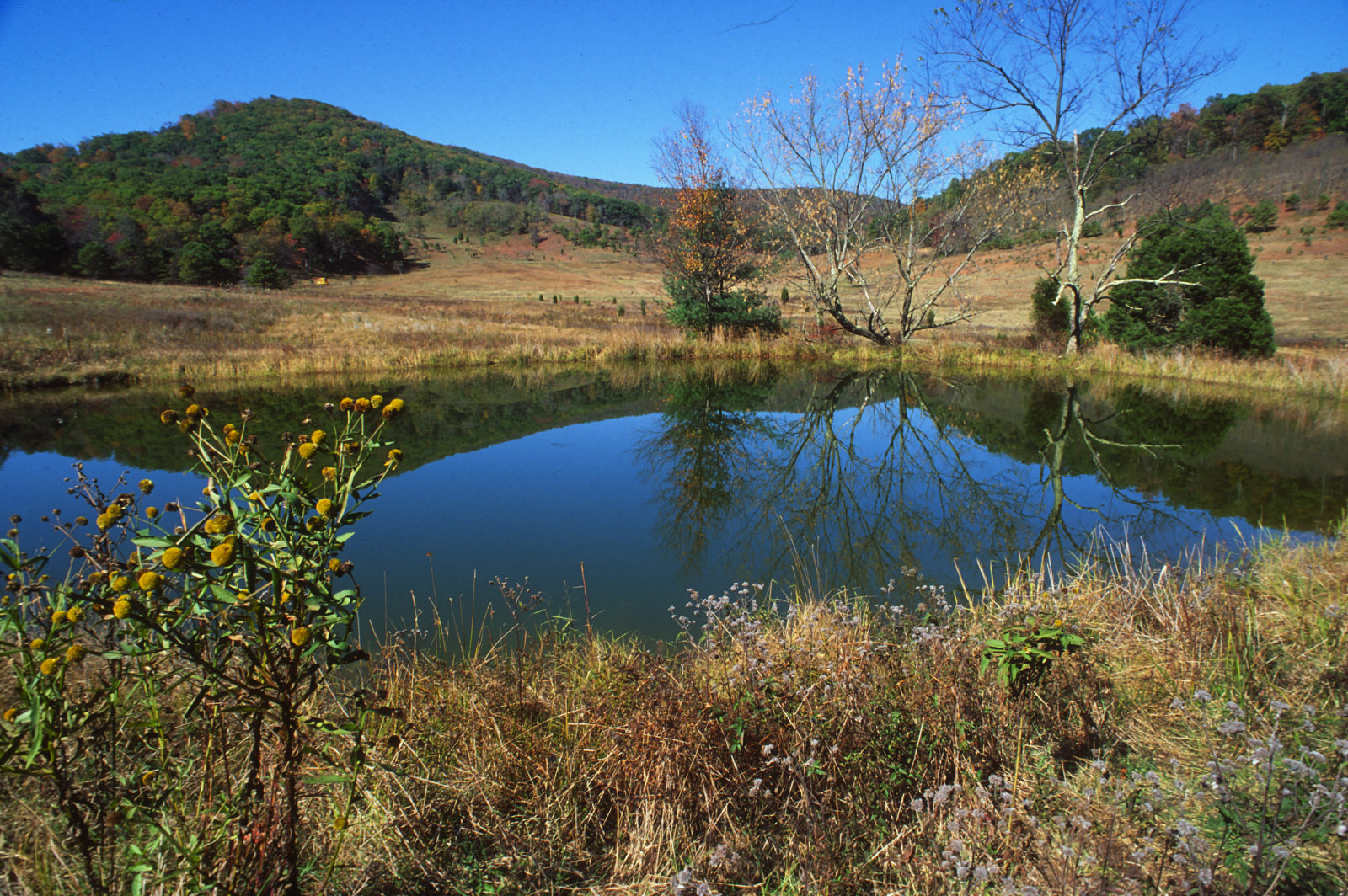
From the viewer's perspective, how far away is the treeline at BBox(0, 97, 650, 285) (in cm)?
4450

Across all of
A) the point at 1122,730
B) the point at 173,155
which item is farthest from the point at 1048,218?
the point at 173,155

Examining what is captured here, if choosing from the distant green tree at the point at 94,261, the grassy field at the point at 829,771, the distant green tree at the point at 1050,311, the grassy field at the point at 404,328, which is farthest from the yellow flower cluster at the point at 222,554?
the distant green tree at the point at 94,261

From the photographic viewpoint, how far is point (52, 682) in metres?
1.15

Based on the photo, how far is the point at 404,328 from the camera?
21.0 metres

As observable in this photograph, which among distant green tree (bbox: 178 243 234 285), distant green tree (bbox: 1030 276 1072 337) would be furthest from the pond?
distant green tree (bbox: 178 243 234 285)

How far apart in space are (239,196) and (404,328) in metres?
55.9

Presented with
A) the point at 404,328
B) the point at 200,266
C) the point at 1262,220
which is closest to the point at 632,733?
the point at 404,328

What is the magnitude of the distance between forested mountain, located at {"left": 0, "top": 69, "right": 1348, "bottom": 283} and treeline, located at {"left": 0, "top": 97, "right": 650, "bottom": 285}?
0.59 feet

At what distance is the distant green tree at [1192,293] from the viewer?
43.0 ft

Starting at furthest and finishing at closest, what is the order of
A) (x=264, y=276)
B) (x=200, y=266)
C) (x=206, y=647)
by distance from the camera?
(x=200, y=266) < (x=264, y=276) < (x=206, y=647)

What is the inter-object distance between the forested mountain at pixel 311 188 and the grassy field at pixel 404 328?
5.09m

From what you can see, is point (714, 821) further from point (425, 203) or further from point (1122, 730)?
point (425, 203)

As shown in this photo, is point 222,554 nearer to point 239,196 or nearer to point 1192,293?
point 1192,293

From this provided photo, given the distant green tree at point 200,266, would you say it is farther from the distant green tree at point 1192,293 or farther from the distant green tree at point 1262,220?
the distant green tree at point 1262,220
